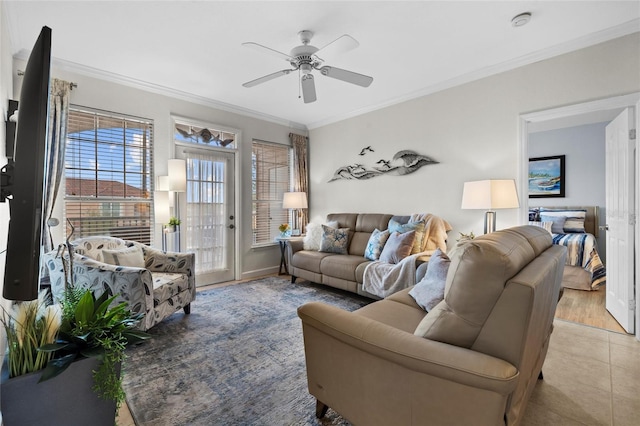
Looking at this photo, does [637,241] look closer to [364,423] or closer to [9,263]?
[364,423]

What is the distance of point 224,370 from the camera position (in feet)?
6.98

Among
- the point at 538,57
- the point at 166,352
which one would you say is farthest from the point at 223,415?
the point at 538,57

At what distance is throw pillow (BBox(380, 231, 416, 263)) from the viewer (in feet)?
11.0

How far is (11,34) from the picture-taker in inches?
99.6

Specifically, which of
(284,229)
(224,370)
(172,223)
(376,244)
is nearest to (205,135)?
(172,223)

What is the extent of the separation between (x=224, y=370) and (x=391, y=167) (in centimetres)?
328

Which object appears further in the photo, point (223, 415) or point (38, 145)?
point (223, 415)

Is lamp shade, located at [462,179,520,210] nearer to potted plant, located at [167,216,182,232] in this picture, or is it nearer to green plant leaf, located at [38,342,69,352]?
green plant leaf, located at [38,342,69,352]

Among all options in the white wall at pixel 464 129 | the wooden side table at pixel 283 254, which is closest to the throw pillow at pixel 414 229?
the white wall at pixel 464 129

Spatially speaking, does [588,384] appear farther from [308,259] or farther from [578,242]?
[308,259]

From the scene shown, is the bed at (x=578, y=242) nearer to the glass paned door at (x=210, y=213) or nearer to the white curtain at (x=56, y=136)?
the glass paned door at (x=210, y=213)

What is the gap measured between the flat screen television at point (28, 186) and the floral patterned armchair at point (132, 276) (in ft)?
3.51

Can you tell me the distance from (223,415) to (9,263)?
1.27 meters

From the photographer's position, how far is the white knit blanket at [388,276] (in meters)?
3.07
